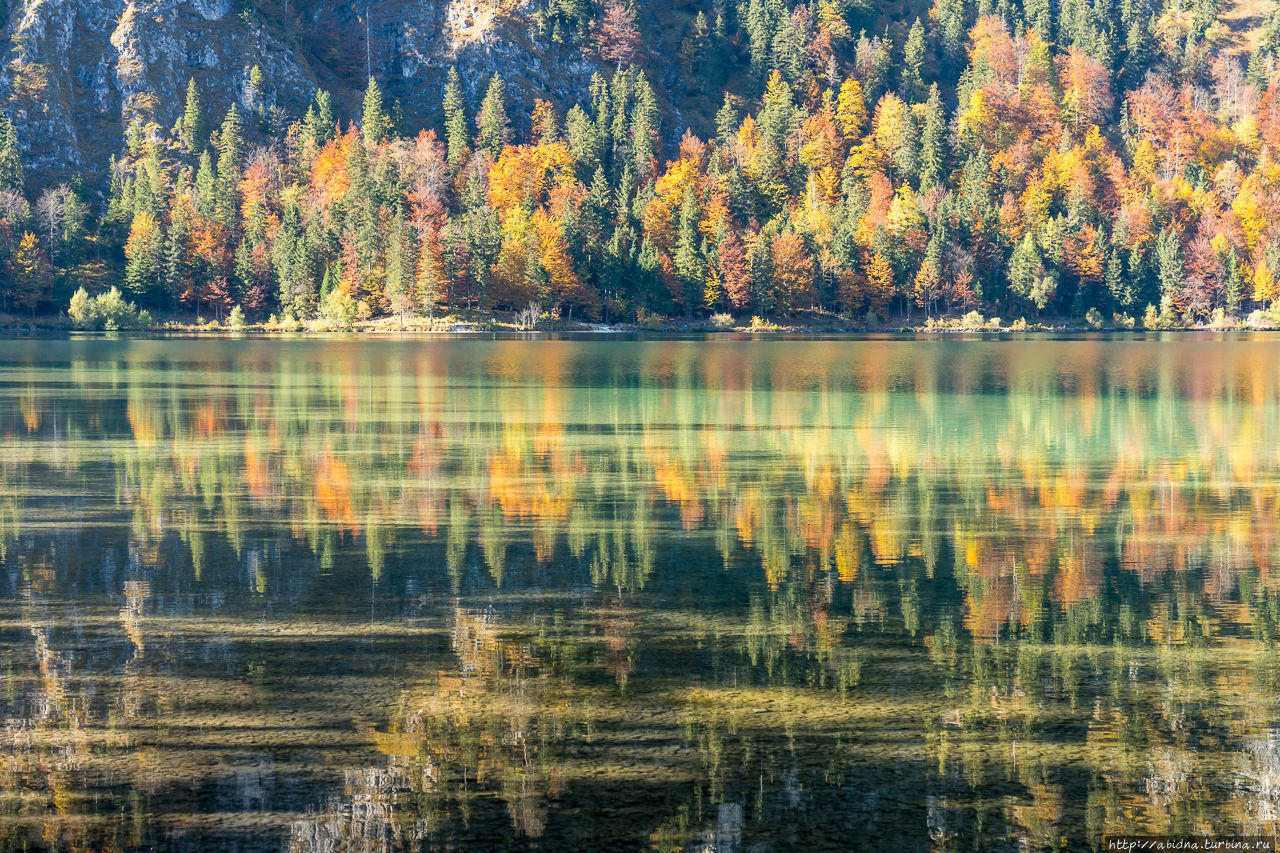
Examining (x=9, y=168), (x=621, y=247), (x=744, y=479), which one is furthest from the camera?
(x=9, y=168)

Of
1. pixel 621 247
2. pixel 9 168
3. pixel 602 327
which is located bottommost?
pixel 602 327

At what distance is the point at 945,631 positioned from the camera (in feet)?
42.0

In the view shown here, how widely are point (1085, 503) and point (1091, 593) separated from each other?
6.79 m

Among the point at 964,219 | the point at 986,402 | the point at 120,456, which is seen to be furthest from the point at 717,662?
the point at 964,219

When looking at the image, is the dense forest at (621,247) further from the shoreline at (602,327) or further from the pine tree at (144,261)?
the shoreline at (602,327)

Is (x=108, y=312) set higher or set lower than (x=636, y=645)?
higher

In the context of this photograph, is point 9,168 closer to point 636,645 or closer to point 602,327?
point 602,327

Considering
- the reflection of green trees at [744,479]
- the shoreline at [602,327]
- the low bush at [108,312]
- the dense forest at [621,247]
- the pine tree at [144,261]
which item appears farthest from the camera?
the pine tree at [144,261]

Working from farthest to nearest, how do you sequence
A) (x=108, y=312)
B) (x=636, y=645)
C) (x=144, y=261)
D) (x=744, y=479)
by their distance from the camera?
(x=144, y=261) → (x=108, y=312) → (x=744, y=479) → (x=636, y=645)

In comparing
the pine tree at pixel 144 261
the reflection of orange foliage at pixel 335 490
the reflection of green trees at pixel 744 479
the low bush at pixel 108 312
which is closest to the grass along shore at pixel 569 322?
the low bush at pixel 108 312

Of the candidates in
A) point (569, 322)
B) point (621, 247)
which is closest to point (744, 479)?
point (569, 322)

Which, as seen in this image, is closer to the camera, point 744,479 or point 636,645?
point 636,645

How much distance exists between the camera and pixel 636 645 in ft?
40.3

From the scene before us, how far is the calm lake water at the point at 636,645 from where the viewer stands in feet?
28.2
